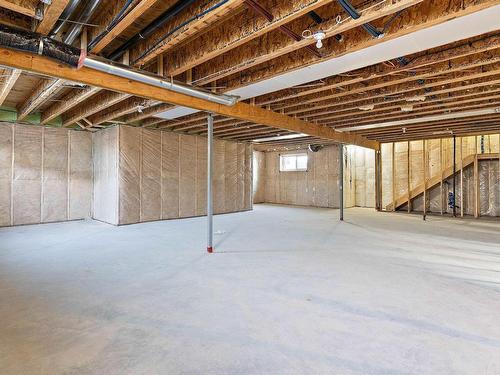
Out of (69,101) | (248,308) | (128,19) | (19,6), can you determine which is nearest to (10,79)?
(69,101)

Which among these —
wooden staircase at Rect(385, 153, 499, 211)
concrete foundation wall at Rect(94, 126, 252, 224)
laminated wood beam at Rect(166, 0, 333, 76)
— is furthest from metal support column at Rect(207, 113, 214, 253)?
wooden staircase at Rect(385, 153, 499, 211)

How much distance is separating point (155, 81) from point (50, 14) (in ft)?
3.47

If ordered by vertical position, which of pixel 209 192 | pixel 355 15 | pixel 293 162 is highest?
pixel 355 15

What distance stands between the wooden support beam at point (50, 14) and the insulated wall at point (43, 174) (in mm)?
4678

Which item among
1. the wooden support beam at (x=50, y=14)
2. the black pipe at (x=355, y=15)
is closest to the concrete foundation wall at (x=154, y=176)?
the wooden support beam at (x=50, y=14)

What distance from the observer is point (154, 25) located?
2.46 metres

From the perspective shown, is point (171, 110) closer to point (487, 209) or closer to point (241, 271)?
point (241, 271)

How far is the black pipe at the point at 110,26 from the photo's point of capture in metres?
2.01

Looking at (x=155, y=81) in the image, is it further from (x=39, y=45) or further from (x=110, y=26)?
(x=39, y=45)

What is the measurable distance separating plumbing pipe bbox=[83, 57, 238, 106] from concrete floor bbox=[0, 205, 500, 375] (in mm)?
2050

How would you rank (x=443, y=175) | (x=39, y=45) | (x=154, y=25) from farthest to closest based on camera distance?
1. (x=443, y=175)
2. (x=154, y=25)
3. (x=39, y=45)

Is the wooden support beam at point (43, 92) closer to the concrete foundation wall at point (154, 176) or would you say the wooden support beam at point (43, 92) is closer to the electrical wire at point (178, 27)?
the electrical wire at point (178, 27)

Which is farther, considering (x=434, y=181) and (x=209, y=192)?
(x=434, y=181)

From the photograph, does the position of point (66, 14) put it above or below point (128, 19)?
above
